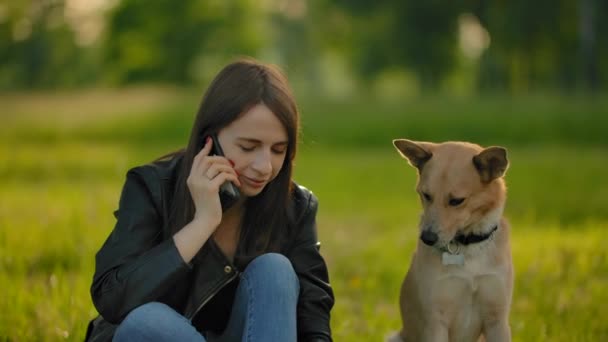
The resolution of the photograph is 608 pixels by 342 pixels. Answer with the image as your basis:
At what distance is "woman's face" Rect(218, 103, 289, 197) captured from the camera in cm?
351

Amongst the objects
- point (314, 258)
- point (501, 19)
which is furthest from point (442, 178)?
point (501, 19)

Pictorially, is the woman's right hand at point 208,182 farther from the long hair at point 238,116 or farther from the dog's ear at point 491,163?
the dog's ear at point 491,163

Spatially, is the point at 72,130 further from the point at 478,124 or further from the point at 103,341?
the point at 103,341

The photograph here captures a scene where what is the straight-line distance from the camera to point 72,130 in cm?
2025

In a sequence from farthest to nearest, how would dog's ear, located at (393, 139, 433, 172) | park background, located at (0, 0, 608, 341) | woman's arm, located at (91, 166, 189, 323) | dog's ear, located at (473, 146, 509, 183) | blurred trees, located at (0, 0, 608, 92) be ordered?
blurred trees, located at (0, 0, 608, 92) < park background, located at (0, 0, 608, 341) < dog's ear, located at (393, 139, 433, 172) < dog's ear, located at (473, 146, 509, 183) < woman's arm, located at (91, 166, 189, 323)

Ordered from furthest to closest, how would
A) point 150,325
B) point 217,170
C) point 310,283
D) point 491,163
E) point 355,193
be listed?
point 355,193 < point 491,163 < point 310,283 < point 217,170 < point 150,325

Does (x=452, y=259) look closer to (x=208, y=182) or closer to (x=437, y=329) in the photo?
(x=437, y=329)

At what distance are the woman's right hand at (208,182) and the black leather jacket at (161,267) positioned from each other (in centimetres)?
18

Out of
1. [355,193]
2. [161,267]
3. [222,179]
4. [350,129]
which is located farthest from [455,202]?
[350,129]

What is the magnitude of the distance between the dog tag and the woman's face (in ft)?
3.16

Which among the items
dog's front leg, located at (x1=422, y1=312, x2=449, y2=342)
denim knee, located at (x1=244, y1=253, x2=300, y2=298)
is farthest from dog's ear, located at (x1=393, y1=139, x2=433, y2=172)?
denim knee, located at (x1=244, y1=253, x2=300, y2=298)

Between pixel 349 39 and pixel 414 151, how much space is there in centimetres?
4024

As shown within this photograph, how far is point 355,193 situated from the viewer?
12.8 meters

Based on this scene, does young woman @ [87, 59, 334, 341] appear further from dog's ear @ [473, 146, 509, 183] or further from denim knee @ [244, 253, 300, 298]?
dog's ear @ [473, 146, 509, 183]
